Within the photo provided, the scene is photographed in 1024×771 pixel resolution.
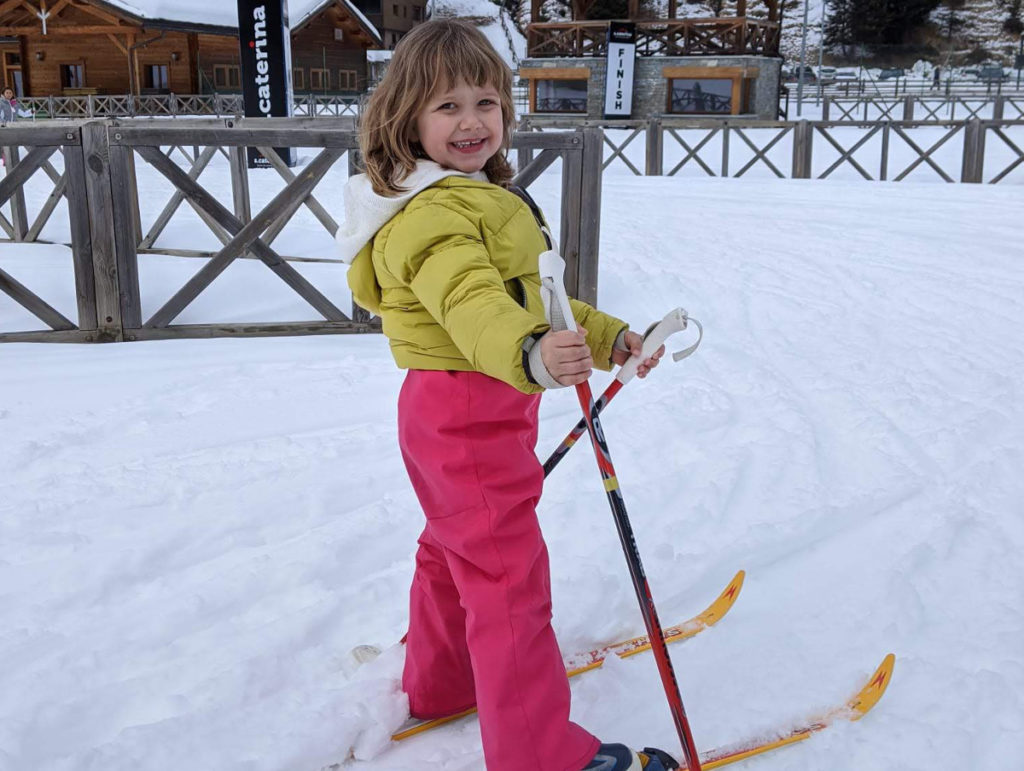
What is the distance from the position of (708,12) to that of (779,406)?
53863mm

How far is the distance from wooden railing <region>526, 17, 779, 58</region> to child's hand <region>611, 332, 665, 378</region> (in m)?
23.3

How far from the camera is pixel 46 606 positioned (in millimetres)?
2412

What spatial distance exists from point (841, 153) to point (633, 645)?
13.8 metres

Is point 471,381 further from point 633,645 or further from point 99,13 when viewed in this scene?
point 99,13

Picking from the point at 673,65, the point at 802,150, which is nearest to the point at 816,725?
the point at 802,150

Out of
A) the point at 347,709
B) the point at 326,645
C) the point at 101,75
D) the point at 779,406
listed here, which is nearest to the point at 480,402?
the point at 347,709

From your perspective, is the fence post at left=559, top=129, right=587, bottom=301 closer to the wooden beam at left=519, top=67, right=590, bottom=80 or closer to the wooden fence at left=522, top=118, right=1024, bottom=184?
the wooden fence at left=522, top=118, right=1024, bottom=184

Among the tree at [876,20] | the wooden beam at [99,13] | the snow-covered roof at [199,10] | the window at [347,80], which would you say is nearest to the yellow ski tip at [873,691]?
the snow-covered roof at [199,10]

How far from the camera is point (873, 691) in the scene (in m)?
2.09

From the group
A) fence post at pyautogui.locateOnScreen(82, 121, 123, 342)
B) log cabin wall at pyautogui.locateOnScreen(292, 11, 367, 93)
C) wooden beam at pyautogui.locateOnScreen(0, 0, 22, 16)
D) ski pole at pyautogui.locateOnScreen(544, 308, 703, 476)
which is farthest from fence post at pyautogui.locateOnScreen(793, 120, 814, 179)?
wooden beam at pyautogui.locateOnScreen(0, 0, 22, 16)

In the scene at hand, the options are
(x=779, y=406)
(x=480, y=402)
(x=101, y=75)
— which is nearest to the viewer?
(x=480, y=402)

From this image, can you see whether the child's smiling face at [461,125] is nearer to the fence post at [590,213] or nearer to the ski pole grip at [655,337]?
the ski pole grip at [655,337]

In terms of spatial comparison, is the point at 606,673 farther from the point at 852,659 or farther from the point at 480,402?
the point at 480,402

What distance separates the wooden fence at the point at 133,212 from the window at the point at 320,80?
30564mm
